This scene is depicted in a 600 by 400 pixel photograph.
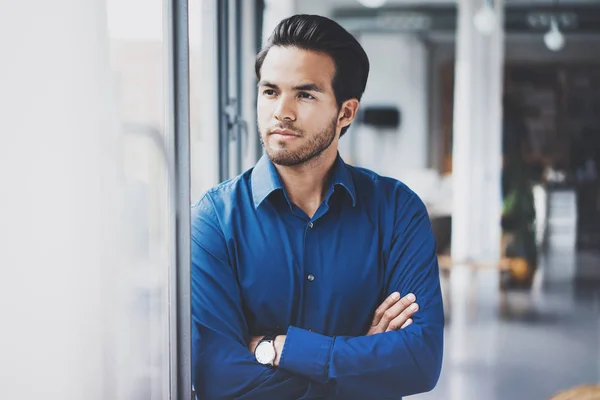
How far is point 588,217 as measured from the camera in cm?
973

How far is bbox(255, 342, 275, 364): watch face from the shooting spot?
147 cm

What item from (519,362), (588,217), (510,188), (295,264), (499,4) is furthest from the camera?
(588,217)

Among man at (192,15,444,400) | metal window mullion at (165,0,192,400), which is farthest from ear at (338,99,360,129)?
metal window mullion at (165,0,192,400)

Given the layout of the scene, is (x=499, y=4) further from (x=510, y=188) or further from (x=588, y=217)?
(x=588, y=217)

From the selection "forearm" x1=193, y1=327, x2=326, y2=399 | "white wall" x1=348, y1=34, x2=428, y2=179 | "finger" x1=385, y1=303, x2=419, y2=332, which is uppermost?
"white wall" x1=348, y1=34, x2=428, y2=179

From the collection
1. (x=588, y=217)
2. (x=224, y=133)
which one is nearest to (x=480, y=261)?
(x=588, y=217)

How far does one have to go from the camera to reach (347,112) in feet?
5.09

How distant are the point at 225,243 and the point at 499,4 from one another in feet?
23.3

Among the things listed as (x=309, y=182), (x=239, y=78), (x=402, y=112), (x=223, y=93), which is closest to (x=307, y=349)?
(x=309, y=182)

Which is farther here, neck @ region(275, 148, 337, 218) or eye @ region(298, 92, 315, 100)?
neck @ region(275, 148, 337, 218)

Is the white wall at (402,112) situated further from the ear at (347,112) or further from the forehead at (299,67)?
the forehead at (299,67)

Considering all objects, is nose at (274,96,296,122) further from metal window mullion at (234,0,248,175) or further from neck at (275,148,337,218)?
metal window mullion at (234,0,248,175)

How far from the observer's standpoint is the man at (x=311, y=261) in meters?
1.45

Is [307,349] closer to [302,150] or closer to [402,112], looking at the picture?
[302,150]
